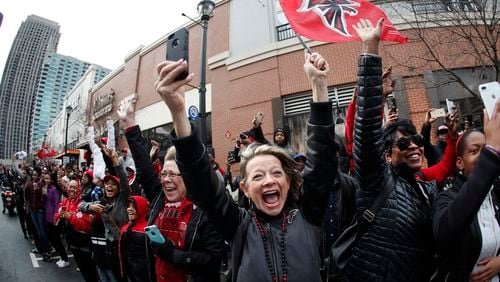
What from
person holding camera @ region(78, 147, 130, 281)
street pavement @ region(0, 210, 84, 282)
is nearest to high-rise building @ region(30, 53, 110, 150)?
street pavement @ region(0, 210, 84, 282)

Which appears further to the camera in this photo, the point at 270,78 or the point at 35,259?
the point at 270,78

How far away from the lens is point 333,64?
35.9ft

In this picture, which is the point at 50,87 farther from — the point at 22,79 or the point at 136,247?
the point at 136,247

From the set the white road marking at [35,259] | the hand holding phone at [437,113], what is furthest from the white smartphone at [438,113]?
the white road marking at [35,259]

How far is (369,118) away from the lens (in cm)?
155

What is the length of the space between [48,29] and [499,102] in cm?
12912

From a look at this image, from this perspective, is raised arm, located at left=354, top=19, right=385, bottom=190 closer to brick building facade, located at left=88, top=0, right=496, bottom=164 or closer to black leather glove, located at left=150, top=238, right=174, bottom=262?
black leather glove, located at left=150, top=238, right=174, bottom=262

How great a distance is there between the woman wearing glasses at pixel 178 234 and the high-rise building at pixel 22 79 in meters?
116

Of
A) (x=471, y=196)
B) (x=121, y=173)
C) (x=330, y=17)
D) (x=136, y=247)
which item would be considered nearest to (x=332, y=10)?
(x=330, y=17)

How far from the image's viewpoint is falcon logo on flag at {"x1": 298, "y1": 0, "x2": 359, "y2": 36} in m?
3.14

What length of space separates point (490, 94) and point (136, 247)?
296 centimetres

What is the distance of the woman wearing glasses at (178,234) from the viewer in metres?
2.21

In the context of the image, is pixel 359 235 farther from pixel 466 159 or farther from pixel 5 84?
pixel 5 84

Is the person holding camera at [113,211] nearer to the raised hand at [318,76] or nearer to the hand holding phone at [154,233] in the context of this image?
the hand holding phone at [154,233]
